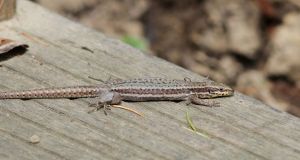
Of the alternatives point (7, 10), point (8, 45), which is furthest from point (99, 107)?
point (7, 10)

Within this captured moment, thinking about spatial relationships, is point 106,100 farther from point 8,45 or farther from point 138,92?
point 8,45

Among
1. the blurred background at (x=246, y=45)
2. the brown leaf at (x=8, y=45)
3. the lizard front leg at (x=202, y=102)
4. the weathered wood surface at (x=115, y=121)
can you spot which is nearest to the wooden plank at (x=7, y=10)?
the weathered wood surface at (x=115, y=121)

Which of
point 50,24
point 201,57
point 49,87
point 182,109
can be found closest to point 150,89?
point 182,109

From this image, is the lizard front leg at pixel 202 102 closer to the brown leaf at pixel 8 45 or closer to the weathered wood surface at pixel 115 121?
the weathered wood surface at pixel 115 121

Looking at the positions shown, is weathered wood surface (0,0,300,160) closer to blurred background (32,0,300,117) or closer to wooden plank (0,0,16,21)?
wooden plank (0,0,16,21)

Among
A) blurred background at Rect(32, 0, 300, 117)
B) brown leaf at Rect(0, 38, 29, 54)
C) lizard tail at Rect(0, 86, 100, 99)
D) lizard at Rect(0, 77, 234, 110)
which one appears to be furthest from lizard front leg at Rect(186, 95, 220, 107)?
blurred background at Rect(32, 0, 300, 117)

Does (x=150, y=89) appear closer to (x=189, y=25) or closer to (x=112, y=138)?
(x=112, y=138)
